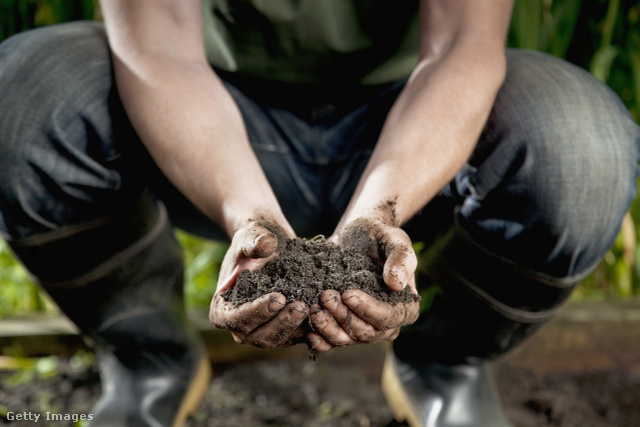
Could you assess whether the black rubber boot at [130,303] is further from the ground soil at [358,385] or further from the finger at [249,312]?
the finger at [249,312]

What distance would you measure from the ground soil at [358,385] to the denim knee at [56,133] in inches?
19.2

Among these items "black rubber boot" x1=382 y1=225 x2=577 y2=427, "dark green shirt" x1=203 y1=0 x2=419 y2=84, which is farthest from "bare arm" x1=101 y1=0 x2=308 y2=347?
"black rubber boot" x1=382 y1=225 x2=577 y2=427

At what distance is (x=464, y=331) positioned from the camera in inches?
39.7

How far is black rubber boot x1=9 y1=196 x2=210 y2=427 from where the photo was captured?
36.7 inches

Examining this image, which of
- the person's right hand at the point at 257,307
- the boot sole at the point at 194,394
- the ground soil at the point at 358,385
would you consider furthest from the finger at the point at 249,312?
the ground soil at the point at 358,385

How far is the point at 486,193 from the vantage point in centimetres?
90

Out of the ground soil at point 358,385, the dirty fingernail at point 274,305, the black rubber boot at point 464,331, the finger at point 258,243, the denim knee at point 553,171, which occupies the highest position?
the finger at point 258,243

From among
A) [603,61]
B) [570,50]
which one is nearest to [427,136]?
[603,61]

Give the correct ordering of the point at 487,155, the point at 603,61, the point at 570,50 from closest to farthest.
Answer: the point at 487,155, the point at 603,61, the point at 570,50

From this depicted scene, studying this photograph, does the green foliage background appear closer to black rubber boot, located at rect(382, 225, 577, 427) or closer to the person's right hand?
black rubber boot, located at rect(382, 225, 577, 427)

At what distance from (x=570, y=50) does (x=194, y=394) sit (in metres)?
1.38

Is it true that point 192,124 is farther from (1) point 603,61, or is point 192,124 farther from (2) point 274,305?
(1) point 603,61

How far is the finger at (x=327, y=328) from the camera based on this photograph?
0.61 metres

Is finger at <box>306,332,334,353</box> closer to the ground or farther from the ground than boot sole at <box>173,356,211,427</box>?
farther from the ground
